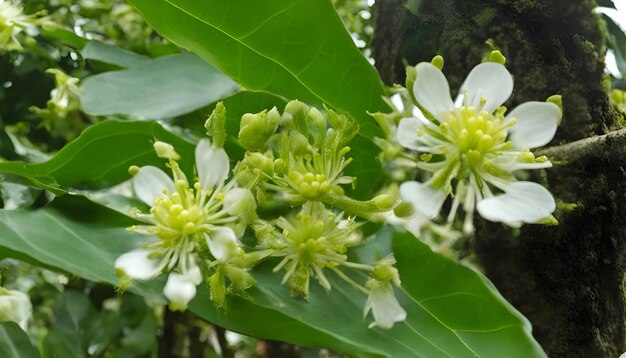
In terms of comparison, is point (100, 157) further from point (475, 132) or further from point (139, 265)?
point (475, 132)

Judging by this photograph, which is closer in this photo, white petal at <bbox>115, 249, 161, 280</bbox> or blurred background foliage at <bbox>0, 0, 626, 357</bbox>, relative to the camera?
white petal at <bbox>115, 249, 161, 280</bbox>

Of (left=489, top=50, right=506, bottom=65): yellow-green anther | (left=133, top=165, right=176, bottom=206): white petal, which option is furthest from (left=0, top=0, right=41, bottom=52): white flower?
(left=489, top=50, right=506, bottom=65): yellow-green anther

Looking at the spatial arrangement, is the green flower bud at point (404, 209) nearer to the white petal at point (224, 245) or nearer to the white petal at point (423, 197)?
the white petal at point (423, 197)

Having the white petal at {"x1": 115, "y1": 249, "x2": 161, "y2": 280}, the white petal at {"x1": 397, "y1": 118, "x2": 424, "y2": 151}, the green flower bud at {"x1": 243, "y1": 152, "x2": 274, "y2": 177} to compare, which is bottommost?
the white petal at {"x1": 115, "y1": 249, "x2": 161, "y2": 280}

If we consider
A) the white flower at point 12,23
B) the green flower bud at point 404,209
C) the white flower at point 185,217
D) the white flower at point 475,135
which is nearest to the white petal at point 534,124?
the white flower at point 475,135

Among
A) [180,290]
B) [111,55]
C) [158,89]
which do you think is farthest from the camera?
[111,55]

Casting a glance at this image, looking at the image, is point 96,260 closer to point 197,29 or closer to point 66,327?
point 197,29

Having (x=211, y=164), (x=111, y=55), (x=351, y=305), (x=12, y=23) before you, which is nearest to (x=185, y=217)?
(x=211, y=164)

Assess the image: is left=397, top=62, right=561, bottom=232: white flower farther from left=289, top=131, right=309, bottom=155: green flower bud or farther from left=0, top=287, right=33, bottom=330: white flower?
left=0, top=287, right=33, bottom=330: white flower
